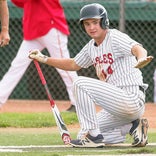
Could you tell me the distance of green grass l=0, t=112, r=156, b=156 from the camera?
6.28 metres

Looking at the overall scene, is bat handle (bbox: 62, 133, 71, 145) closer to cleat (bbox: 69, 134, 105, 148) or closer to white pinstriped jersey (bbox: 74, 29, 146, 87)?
cleat (bbox: 69, 134, 105, 148)

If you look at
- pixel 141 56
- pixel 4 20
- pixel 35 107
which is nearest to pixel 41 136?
pixel 4 20

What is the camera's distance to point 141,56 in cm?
633

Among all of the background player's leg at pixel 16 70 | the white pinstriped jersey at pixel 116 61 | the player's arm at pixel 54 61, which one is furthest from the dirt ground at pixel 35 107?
the white pinstriped jersey at pixel 116 61

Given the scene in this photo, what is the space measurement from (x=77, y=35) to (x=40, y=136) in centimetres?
463

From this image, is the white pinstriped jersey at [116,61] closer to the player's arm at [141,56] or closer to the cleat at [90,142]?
the player's arm at [141,56]

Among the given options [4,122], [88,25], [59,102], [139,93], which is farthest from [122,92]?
[59,102]

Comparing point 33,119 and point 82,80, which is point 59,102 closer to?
point 33,119

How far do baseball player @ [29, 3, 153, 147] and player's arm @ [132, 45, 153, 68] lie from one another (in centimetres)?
1

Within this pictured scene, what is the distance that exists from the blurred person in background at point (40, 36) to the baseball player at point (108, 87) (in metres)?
3.04

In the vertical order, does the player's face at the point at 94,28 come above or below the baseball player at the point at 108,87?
above

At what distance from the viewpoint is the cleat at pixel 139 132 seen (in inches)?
267

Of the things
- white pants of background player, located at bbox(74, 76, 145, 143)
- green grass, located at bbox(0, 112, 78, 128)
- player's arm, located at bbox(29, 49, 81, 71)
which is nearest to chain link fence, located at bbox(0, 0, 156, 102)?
green grass, located at bbox(0, 112, 78, 128)

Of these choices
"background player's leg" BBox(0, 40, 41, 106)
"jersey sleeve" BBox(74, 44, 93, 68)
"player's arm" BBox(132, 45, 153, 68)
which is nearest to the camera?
"player's arm" BBox(132, 45, 153, 68)
